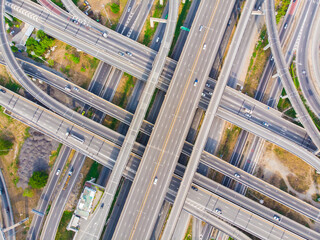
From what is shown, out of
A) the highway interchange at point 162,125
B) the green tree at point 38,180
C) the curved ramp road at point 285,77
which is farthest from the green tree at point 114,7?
the green tree at point 38,180

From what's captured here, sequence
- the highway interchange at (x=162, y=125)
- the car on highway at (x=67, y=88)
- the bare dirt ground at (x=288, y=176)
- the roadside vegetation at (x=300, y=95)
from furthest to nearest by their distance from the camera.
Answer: the roadside vegetation at (x=300, y=95) → the bare dirt ground at (x=288, y=176) → the car on highway at (x=67, y=88) → the highway interchange at (x=162, y=125)

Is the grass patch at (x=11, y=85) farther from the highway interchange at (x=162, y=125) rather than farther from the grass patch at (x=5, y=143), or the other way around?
the grass patch at (x=5, y=143)

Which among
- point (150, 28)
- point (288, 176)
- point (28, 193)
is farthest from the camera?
point (150, 28)

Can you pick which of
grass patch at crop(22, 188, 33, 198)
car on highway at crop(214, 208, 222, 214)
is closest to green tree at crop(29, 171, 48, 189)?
grass patch at crop(22, 188, 33, 198)

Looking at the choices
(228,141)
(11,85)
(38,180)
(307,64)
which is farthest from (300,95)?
(11,85)

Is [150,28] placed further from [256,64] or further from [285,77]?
[285,77]
